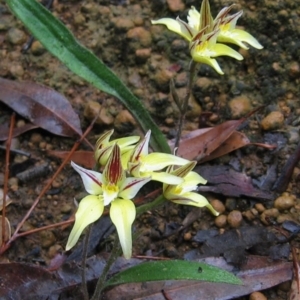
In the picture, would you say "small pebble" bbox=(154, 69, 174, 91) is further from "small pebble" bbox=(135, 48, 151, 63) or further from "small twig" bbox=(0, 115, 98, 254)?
"small twig" bbox=(0, 115, 98, 254)

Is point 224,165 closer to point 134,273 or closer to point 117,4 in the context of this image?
point 134,273

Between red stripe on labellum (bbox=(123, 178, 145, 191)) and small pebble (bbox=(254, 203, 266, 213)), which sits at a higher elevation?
red stripe on labellum (bbox=(123, 178, 145, 191))

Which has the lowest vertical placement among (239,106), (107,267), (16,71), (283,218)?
(283,218)

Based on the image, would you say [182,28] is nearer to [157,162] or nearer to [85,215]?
[157,162]

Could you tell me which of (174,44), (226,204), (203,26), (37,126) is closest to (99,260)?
(226,204)

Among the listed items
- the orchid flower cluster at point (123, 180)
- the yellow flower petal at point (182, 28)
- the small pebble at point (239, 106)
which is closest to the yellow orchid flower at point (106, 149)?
the orchid flower cluster at point (123, 180)

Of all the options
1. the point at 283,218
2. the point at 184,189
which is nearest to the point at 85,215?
the point at 184,189

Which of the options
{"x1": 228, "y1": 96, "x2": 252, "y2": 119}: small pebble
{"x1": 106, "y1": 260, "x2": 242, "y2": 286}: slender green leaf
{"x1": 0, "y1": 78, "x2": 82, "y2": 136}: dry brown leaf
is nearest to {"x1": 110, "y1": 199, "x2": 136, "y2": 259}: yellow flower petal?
{"x1": 106, "y1": 260, "x2": 242, "y2": 286}: slender green leaf
